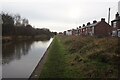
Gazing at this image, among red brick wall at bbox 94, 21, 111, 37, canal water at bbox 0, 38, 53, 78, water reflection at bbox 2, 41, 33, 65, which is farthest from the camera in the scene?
red brick wall at bbox 94, 21, 111, 37

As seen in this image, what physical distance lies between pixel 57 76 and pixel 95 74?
6.21 ft

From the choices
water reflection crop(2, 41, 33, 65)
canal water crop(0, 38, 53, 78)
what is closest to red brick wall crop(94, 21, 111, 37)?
water reflection crop(2, 41, 33, 65)

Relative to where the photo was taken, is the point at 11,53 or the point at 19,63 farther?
the point at 11,53

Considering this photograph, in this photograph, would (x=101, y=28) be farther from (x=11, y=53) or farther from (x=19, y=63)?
(x=19, y=63)

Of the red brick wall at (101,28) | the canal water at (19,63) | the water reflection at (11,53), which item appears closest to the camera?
the canal water at (19,63)

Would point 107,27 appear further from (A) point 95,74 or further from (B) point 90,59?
(A) point 95,74

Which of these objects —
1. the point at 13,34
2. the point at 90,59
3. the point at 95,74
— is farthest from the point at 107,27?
the point at 95,74

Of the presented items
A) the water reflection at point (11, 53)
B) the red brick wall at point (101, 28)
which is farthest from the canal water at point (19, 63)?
the red brick wall at point (101, 28)

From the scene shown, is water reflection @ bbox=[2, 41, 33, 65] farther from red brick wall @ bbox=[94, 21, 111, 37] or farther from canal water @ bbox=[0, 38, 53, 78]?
red brick wall @ bbox=[94, 21, 111, 37]

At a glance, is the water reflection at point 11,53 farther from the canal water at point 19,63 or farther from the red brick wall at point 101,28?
the red brick wall at point 101,28

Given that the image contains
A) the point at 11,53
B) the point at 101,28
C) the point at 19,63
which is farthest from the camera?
the point at 101,28

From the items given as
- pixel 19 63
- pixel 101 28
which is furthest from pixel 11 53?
pixel 101 28

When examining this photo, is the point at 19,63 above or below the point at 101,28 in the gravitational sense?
below

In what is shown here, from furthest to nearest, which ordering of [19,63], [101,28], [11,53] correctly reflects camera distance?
[101,28] → [11,53] → [19,63]
